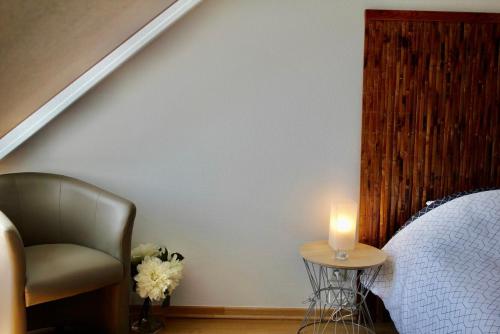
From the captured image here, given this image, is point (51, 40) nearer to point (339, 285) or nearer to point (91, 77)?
point (91, 77)

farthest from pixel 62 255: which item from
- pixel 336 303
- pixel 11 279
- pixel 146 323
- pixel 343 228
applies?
pixel 336 303

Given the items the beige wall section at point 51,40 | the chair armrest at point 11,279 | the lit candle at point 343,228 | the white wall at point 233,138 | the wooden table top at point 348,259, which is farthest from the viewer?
the white wall at point 233,138

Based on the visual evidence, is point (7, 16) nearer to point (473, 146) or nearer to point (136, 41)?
point (136, 41)

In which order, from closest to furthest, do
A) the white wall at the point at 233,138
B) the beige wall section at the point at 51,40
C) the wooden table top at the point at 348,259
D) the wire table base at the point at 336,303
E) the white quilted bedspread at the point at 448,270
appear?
the beige wall section at the point at 51,40 → the white quilted bedspread at the point at 448,270 → the wooden table top at the point at 348,259 → the wire table base at the point at 336,303 → the white wall at the point at 233,138

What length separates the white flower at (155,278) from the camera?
7.56 feet

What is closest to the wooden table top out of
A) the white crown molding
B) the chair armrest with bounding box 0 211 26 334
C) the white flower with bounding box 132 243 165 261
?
the white flower with bounding box 132 243 165 261

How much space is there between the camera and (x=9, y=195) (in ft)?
7.60

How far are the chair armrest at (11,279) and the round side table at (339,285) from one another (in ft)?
3.99

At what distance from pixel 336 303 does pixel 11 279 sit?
5.32ft

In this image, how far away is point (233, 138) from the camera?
2566 millimetres

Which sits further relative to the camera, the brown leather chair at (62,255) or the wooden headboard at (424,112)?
the wooden headboard at (424,112)

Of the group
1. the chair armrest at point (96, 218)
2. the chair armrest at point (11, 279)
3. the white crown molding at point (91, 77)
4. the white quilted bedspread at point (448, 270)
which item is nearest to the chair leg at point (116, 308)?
the chair armrest at point (96, 218)

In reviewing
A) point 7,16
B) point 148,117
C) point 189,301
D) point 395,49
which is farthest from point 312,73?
point 7,16

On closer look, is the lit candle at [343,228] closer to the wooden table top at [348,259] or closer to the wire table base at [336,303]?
the wooden table top at [348,259]
